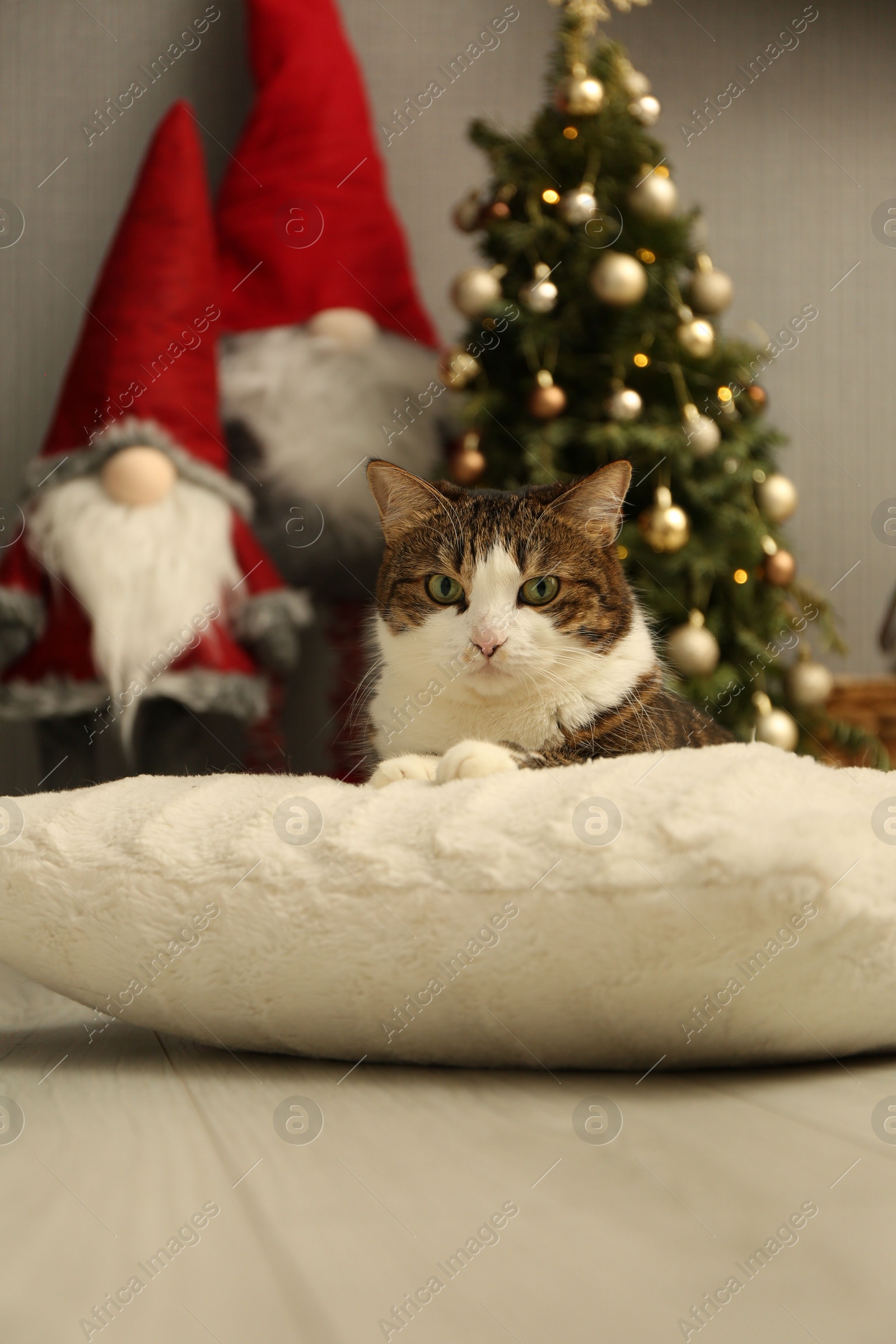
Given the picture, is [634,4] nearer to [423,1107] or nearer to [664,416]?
[664,416]

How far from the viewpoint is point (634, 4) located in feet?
7.84

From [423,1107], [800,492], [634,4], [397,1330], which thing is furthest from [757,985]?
[634,4]

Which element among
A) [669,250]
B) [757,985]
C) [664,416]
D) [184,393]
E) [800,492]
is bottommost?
[800,492]

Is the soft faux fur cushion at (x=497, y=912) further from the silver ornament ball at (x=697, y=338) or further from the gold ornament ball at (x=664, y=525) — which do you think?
the silver ornament ball at (x=697, y=338)

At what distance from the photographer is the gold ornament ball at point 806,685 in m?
1.81

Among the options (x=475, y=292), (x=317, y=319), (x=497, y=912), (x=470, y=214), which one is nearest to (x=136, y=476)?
(x=317, y=319)

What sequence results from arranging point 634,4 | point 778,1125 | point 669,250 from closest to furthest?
point 778,1125, point 669,250, point 634,4

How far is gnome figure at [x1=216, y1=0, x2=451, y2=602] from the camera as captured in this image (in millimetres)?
1879

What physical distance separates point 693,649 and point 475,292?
27.1 inches

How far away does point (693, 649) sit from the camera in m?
1.60

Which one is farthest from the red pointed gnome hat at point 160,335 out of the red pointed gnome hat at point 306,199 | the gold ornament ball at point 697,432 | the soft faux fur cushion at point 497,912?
the soft faux fur cushion at point 497,912

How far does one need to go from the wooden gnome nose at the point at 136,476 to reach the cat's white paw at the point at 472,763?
3.40 feet

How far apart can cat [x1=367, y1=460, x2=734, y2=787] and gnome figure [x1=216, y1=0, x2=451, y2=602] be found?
2.87 feet

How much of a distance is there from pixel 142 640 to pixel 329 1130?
4.06 ft
